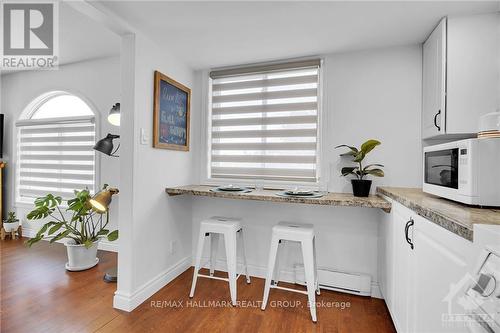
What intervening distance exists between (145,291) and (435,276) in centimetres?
206

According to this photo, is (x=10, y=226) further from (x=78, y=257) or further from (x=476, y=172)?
(x=476, y=172)

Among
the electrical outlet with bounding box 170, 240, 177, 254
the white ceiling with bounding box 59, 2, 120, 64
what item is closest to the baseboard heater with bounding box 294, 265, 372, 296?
the electrical outlet with bounding box 170, 240, 177, 254

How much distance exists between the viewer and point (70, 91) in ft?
10.5

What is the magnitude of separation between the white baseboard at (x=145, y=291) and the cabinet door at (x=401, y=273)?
1903mm

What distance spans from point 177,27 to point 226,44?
45 centimetres

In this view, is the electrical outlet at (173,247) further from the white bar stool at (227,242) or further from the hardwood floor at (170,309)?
the white bar stool at (227,242)

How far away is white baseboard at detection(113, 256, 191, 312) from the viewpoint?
75.9 inches

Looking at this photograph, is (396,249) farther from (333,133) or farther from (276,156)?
(276,156)

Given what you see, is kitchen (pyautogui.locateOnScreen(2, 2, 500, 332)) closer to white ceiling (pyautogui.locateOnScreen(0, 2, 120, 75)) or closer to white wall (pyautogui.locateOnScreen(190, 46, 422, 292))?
white wall (pyautogui.locateOnScreen(190, 46, 422, 292))

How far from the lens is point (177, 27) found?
195cm

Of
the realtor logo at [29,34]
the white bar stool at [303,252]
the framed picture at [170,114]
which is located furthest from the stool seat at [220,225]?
the realtor logo at [29,34]

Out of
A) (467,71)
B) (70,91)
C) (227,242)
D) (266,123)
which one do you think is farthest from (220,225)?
(70,91)

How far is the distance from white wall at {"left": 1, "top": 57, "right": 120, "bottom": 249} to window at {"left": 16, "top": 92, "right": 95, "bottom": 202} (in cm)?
13

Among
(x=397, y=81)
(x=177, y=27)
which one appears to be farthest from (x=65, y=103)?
(x=397, y=81)
